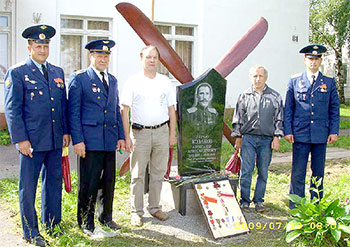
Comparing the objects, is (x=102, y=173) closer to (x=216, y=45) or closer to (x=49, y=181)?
(x=49, y=181)

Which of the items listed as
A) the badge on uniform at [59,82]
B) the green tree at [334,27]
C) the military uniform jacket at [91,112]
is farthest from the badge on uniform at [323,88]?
the green tree at [334,27]

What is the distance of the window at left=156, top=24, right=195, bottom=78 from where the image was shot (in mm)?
11000

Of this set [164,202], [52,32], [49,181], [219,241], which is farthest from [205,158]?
[52,32]

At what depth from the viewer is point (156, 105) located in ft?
13.3

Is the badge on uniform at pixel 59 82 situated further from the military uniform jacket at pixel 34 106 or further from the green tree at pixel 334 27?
the green tree at pixel 334 27

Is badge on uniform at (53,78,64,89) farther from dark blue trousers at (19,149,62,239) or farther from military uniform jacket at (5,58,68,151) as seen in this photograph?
dark blue trousers at (19,149,62,239)

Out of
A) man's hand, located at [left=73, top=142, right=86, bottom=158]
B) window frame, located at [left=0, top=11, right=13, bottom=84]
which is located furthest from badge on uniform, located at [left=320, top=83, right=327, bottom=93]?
window frame, located at [left=0, top=11, right=13, bottom=84]

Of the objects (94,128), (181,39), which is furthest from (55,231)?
(181,39)

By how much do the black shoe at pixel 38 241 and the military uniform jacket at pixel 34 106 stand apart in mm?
751

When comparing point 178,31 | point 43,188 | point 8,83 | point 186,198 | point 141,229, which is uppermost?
point 178,31

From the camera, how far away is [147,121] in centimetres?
404

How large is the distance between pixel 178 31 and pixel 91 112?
7.86 metres

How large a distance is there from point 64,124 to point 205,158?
1668 millimetres

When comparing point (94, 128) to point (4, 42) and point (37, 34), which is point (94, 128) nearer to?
point (37, 34)
